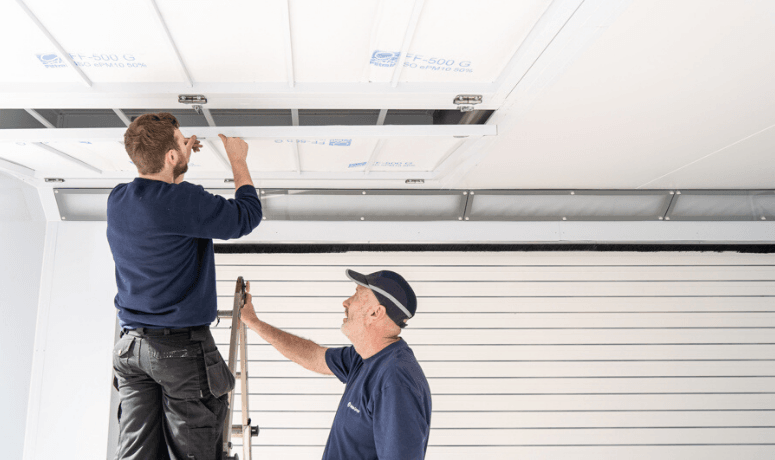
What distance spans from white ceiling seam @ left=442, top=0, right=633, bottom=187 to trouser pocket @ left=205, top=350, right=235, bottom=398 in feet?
6.19

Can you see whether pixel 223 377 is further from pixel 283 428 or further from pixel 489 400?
pixel 489 400

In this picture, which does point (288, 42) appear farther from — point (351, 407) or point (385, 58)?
point (351, 407)

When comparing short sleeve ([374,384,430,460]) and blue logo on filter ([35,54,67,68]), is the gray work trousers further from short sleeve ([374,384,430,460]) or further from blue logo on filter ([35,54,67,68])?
blue logo on filter ([35,54,67,68])

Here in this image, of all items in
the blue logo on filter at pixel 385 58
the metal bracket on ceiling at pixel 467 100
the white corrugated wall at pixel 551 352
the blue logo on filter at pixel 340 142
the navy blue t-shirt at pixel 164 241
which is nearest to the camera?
the navy blue t-shirt at pixel 164 241

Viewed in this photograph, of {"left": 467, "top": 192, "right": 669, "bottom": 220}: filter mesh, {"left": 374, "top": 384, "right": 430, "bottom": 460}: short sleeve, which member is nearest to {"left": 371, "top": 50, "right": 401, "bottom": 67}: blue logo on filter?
{"left": 374, "top": 384, "right": 430, "bottom": 460}: short sleeve

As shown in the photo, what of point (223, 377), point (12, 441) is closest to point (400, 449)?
point (223, 377)

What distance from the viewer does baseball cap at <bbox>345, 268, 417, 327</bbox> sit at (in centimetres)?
256

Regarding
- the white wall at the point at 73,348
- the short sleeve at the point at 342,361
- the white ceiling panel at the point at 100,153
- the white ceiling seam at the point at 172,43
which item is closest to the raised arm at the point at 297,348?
the short sleeve at the point at 342,361

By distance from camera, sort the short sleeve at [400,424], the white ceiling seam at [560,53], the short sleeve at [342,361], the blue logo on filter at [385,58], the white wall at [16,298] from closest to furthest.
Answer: the white ceiling seam at [560,53]
the short sleeve at [400,424]
the blue logo on filter at [385,58]
the short sleeve at [342,361]
the white wall at [16,298]

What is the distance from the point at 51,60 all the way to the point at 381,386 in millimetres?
1983

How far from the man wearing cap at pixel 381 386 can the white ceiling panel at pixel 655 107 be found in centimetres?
130

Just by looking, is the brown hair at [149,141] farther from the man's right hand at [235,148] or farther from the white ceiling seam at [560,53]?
the white ceiling seam at [560,53]

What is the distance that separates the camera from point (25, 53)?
228 cm

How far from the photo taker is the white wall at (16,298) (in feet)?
13.4
